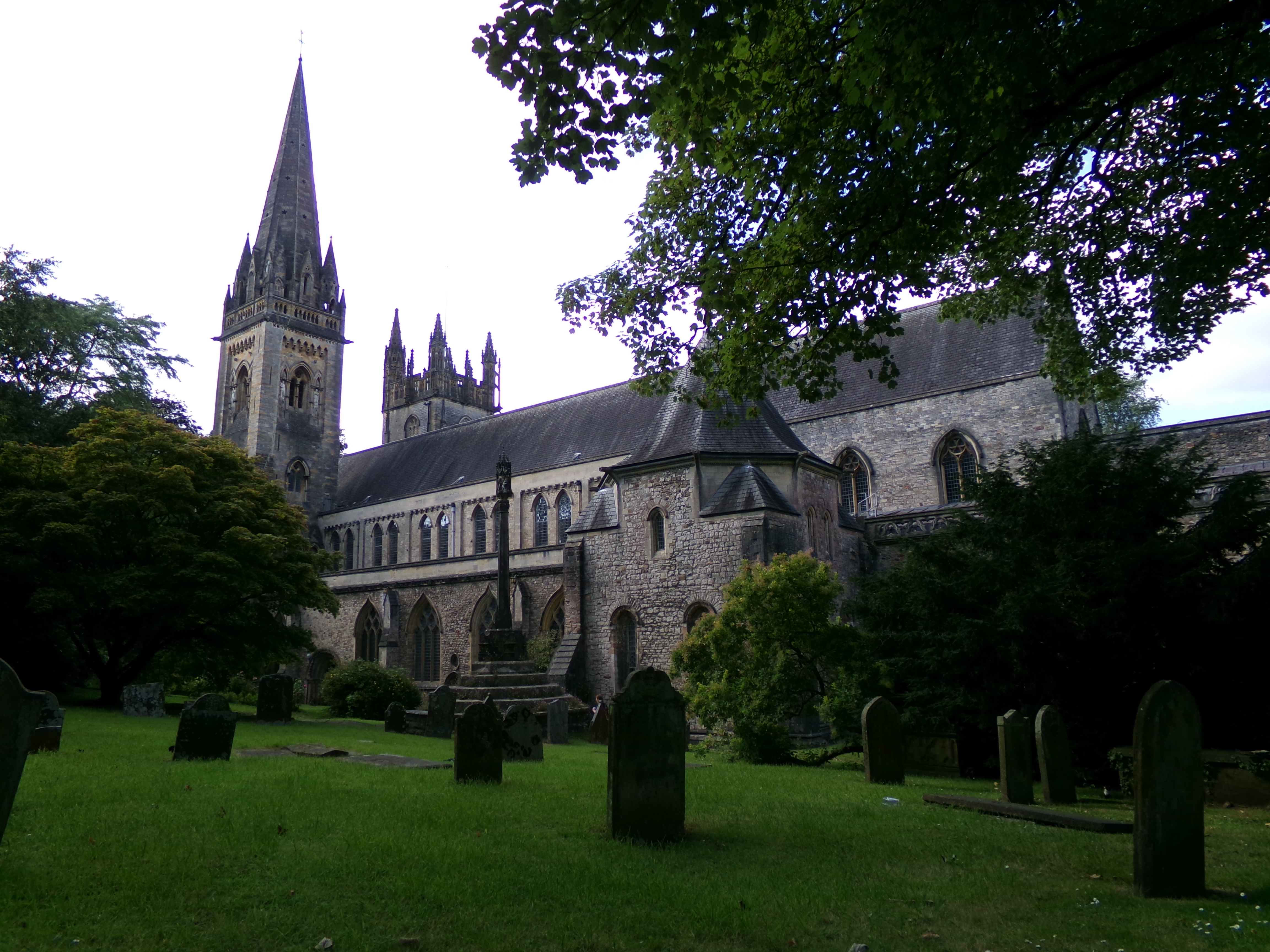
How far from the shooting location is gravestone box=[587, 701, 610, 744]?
1894 centimetres

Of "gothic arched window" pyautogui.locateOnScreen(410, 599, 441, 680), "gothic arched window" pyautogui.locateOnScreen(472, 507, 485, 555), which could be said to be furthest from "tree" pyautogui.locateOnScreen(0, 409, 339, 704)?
"gothic arched window" pyautogui.locateOnScreen(472, 507, 485, 555)

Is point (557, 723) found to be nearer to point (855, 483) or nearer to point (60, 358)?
point (855, 483)

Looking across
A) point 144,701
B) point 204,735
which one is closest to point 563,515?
point 144,701

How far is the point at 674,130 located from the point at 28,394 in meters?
27.3

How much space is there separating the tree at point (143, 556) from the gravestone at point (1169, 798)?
1733 cm

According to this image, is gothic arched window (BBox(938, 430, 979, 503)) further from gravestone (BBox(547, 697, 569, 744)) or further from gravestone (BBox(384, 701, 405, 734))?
gravestone (BBox(384, 701, 405, 734))

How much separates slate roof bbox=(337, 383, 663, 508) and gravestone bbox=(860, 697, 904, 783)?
2076 cm

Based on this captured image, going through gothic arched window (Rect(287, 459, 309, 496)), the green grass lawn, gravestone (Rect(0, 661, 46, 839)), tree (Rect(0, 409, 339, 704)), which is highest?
gothic arched window (Rect(287, 459, 309, 496))

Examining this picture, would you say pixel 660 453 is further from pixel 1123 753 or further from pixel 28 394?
pixel 28 394

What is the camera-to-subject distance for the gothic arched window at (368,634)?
3500cm

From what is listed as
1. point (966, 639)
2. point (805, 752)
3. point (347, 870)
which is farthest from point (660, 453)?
point (347, 870)

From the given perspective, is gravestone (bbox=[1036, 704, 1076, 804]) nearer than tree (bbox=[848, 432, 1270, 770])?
Yes

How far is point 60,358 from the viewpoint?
29.3 meters

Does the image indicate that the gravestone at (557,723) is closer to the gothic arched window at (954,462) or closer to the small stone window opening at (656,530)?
the small stone window opening at (656,530)
